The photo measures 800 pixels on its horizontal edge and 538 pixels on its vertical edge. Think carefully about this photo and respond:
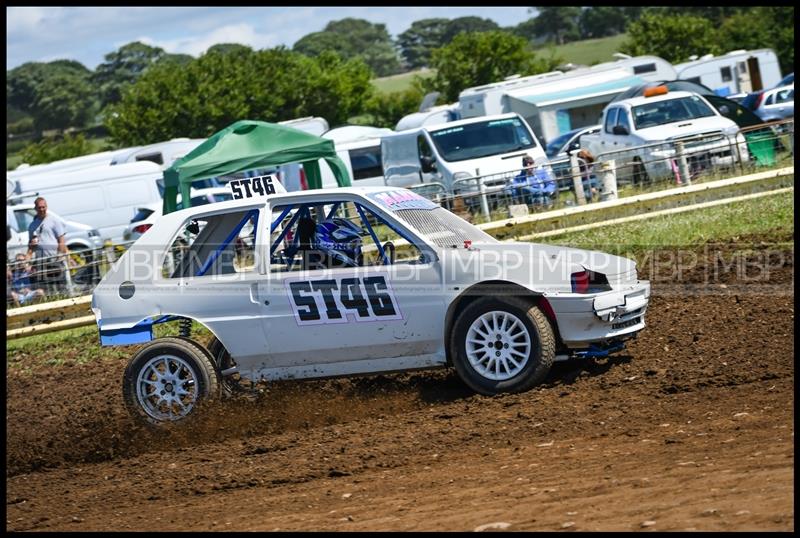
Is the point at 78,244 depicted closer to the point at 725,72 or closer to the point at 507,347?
the point at 507,347

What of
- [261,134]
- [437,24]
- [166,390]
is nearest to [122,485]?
[166,390]

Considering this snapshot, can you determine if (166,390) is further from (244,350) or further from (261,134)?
(261,134)

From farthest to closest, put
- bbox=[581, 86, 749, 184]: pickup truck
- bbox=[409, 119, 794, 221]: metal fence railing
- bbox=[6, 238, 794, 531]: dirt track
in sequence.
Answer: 1. bbox=[581, 86, 749, 184]: pickup truck
2. bbox=[409, 119, 794, 221]: metal fence railing
3. bbox=[6, 238, 794, 531]: dirt track

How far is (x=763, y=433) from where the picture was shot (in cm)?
639

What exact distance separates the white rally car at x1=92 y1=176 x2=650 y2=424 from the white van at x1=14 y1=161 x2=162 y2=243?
65.1 feet

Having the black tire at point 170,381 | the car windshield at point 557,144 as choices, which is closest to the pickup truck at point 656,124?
the car windshield at point 557,144

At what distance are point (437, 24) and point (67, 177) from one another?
14857 cm

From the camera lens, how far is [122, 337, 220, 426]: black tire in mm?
8461

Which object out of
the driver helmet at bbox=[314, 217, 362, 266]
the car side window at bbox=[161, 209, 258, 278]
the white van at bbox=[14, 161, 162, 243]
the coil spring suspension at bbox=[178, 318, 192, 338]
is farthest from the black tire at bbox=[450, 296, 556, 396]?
the white van at bbox=[14, 161, 162, 243]

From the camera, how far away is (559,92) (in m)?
32.6

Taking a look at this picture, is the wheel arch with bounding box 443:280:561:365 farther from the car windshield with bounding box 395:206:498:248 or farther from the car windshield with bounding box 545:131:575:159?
the car windshield with bounding box 545:131:575:159

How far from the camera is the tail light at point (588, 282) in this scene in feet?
26.7

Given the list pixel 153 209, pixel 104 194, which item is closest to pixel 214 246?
pixel 153 209

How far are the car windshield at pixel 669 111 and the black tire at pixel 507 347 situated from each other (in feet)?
46.0
